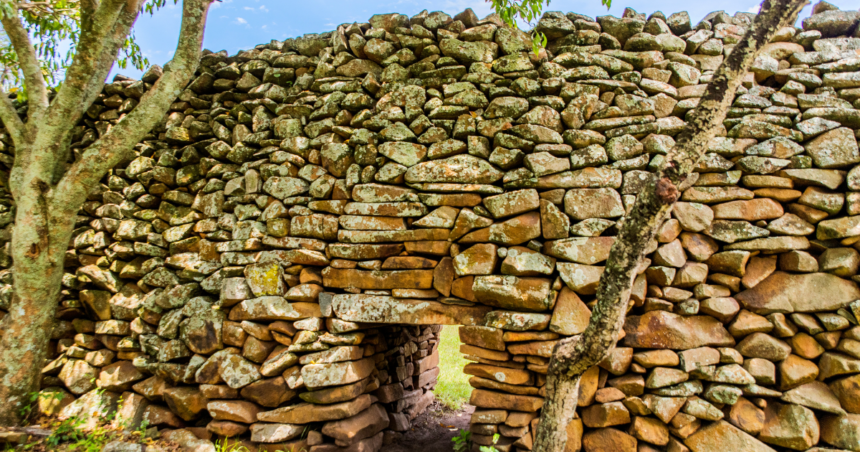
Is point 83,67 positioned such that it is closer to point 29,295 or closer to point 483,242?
point 29,295

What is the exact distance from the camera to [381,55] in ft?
15.2

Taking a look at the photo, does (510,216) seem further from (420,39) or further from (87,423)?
(87,423)

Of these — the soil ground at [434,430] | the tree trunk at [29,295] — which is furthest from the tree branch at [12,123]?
the soil ground at [434,430]

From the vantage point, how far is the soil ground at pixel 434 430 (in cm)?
457

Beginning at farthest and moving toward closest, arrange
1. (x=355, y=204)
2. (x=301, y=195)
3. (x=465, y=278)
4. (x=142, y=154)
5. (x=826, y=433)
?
(x=142, y=154)
(x=301, y=195)
(x=355, y=204)
(x=465, y=278)
(x=826, y=433)

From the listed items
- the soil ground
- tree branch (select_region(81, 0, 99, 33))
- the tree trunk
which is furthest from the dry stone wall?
tree branch (select_region(81, 0, 99, 33))

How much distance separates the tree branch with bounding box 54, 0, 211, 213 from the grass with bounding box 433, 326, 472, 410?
511 cm

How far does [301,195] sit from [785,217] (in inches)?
175

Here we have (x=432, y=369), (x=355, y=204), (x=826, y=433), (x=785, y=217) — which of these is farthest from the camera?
(x=432, y=369)

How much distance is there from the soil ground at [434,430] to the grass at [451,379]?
0.44 feet

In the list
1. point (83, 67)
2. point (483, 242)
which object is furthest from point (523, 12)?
Result: point (83, 67)

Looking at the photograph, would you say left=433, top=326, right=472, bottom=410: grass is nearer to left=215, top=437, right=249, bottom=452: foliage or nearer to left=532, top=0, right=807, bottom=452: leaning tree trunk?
left=215, top=437, right=249, bottom=452: foliage

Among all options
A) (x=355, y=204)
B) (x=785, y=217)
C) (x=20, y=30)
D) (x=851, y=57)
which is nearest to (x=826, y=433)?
(x=785, y=217)

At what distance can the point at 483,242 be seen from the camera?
3.82m
